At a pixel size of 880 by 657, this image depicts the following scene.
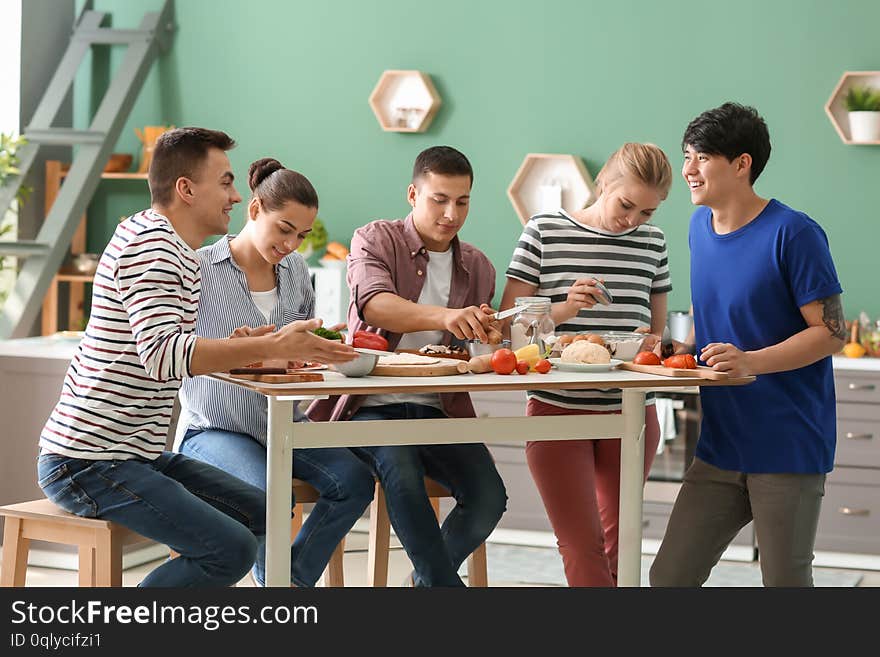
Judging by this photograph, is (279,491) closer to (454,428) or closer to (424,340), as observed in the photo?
(454,428)

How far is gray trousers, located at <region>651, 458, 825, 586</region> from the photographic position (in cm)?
244

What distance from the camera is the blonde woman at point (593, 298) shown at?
274 cm

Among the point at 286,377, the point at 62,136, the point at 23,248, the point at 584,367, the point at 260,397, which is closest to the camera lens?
the point at 286,377

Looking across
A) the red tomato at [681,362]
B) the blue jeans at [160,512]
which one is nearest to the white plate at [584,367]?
the red tomato at [681,362]

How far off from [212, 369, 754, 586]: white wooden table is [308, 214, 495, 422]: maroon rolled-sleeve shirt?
0.42 m

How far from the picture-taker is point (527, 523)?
4594mm

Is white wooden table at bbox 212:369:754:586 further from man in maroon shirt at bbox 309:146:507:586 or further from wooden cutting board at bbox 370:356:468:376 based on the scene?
man in maroon shirt at bbox 309:146:507:586

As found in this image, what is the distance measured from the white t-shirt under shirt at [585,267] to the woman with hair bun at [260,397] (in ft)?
1.66

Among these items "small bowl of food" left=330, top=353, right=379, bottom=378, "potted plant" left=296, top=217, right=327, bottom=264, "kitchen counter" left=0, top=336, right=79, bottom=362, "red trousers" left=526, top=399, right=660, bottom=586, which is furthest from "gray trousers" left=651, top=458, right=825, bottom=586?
"potted plant" left=296, top=217, right=327, bottom=264

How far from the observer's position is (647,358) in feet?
8.33

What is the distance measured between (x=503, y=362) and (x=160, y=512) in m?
0.73

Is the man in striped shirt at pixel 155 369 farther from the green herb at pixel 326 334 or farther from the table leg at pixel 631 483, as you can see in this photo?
the table leg at pixel 631 483

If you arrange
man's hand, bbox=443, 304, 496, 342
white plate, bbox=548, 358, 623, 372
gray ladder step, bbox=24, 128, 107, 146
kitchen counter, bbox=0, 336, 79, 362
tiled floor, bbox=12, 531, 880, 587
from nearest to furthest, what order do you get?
white plate, bbox=548, 358, 623, 372
man's hand, bbox=443, 304, 496, 342
tiled floor, bbox=12, 531, 880, 587
kitchen counter, bbox=0, 336, 79, 362
gray ladder step, bbox=24, 128, 107, 146

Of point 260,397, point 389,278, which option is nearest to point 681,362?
point 389,278
